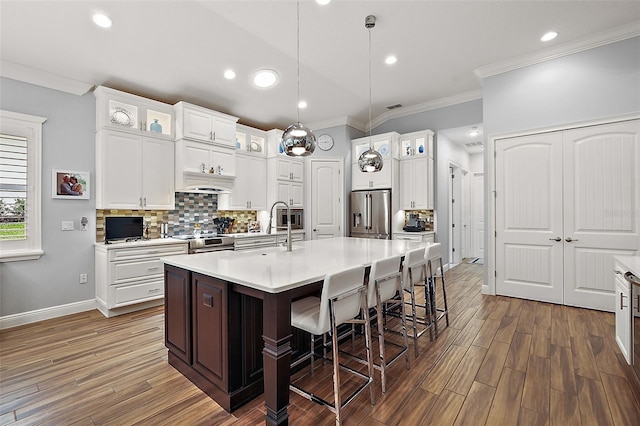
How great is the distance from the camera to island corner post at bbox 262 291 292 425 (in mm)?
1655

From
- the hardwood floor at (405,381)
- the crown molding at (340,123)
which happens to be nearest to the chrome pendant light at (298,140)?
the hardwood floor at (405,381)

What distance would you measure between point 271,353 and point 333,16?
3.28 meters

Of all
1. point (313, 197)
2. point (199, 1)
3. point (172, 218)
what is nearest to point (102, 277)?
point (172, 218)

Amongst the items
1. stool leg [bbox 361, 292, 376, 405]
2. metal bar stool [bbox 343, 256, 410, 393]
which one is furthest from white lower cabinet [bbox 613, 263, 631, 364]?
stool leg [bbox 361, 292, 376, 405]

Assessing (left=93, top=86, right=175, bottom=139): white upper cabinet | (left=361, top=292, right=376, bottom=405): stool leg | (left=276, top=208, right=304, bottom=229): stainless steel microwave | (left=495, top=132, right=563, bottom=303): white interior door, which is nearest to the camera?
(left=361, top=292, right=376, bottom=405): stool leg

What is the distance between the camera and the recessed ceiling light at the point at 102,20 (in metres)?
2.92

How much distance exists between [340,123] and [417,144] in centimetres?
162

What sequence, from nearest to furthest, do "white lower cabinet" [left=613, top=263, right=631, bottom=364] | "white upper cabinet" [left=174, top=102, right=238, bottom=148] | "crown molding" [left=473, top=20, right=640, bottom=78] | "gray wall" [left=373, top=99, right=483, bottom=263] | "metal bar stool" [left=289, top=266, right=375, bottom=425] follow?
"metal bar stool" [left=289, top=266, right=375, bottom=425], "white lower cabinet" [left=613, top=263, right=631, bottom=364], "crown molding" [left=473, top=20, right=640, bottom=78], "white upper cabinet" [left=174, top=102, right=238, bottom=148], "gray wall" [left=373, top=99, right=483, bottom=263]

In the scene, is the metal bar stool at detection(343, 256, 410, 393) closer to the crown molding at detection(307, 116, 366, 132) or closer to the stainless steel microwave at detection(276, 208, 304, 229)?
the stainless steel microwave at detection(276, 208, 304, 229)

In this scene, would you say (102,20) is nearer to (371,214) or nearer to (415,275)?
(415,275)

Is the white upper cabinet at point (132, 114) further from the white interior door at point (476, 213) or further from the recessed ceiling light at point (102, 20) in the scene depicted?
the white interior door at point (476, 213)

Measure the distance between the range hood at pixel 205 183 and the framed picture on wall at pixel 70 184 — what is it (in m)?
1.09

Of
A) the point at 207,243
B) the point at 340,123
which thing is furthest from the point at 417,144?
the point at 207,243

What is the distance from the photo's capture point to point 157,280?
3988mm
